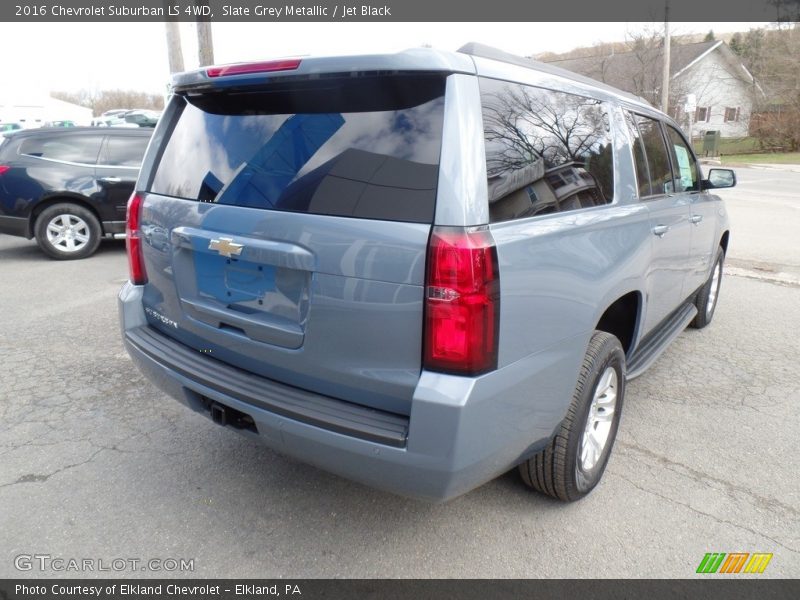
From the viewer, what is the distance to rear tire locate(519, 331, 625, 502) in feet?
8.16

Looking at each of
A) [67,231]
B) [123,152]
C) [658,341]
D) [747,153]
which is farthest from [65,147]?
[747,153]

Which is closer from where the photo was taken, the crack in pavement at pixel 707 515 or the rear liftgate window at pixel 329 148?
the rear liftgate window at pixel 329 148

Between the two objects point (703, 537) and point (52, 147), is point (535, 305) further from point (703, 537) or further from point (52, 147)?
point (52, 147)

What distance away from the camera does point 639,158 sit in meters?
3.26

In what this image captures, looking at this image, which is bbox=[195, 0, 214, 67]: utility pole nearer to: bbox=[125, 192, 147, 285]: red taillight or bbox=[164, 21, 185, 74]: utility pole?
bbox=[164, 21, 185, 74]: utility pole

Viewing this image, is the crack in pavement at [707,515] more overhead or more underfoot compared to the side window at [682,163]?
more underfoot

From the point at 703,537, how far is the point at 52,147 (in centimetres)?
895

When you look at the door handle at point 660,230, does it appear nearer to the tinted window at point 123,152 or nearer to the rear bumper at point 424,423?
the rear bumper at point 424,423

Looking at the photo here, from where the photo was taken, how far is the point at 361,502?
277cm

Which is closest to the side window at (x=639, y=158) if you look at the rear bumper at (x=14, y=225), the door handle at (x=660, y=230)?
the door handle at (x=660, y=230)

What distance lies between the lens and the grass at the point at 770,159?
32.0 metres

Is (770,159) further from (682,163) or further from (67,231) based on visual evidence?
(67,231)

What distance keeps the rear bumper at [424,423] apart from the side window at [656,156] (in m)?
1.65
